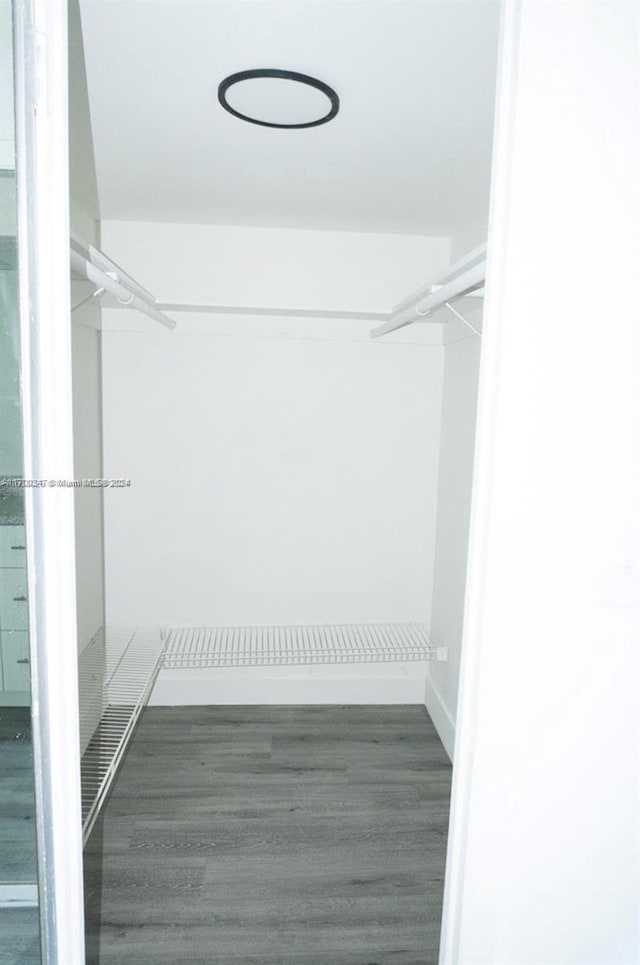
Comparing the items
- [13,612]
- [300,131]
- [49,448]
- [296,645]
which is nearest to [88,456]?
[296,645]

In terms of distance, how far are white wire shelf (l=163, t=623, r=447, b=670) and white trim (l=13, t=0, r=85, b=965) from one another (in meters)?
1.59

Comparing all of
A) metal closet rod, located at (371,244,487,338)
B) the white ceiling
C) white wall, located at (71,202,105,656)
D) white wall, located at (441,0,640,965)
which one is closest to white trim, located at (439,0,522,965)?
white wall, located at (441,0,640,965)

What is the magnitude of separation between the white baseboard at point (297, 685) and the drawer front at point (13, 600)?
210 cm

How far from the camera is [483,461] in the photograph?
3.17ft

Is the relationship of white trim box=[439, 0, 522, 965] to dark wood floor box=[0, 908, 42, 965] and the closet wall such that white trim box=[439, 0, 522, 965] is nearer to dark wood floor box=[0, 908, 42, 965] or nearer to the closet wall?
dark wood floor box=[0, 908, 42, 965]

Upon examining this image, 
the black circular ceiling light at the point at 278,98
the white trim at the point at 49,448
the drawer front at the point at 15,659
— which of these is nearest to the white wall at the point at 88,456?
the black circular ceiling light at the point at 278,98

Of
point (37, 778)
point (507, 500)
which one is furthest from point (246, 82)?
point (37, 778)

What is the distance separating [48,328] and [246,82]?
3.02 ft

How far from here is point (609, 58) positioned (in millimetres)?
870

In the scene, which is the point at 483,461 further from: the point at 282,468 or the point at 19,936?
the point at 282,468

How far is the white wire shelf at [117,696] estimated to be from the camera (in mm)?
1859

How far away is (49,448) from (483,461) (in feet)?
2.25

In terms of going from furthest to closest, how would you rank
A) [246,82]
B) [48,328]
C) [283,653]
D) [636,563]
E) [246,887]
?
[283,653] < [246,887] < [246,82] < [636,563] < [48,328]

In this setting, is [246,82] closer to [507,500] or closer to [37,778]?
[507,500]
